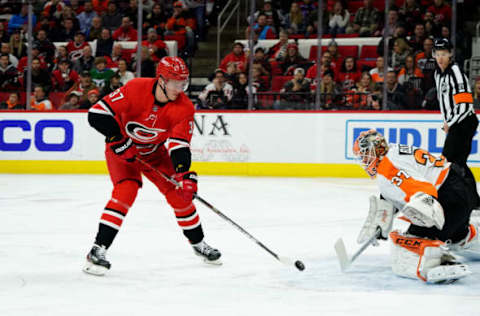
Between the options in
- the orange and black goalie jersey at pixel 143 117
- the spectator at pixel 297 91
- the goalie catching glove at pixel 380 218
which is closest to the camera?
the goalie catching glove at pixel 380 218

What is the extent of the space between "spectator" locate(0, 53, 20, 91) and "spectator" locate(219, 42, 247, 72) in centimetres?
268

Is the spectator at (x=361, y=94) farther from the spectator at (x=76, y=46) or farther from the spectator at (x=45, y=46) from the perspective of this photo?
the spectator at (x=45, y=46)

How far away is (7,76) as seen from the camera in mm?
→ 9109

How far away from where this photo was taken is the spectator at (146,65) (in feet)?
28.9

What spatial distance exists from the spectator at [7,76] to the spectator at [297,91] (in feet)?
11.3

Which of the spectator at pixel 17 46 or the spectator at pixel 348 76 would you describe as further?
the spectator at pixel 17 46

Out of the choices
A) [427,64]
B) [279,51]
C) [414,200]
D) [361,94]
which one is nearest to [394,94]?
[361,94]

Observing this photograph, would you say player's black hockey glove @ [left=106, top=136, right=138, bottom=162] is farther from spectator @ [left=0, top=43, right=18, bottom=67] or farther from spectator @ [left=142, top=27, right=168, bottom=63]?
spectator @ [left=0, top=43, right=18, bottom=67]

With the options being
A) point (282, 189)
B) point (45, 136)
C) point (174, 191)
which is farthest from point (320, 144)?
point (174, 191)

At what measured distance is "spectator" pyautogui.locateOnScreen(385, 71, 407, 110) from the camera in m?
8.29

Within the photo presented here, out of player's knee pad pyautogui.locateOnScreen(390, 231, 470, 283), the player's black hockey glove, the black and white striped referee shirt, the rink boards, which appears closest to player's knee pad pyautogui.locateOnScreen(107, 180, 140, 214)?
the player's black hockey glove

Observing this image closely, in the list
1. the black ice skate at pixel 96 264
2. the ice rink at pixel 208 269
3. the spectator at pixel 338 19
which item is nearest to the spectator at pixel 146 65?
the spectator at pixel 338 19

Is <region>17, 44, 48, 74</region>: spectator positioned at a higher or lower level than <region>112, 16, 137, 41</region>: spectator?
lower

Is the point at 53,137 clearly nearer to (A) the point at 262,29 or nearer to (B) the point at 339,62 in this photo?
(A) the point at 262,29
